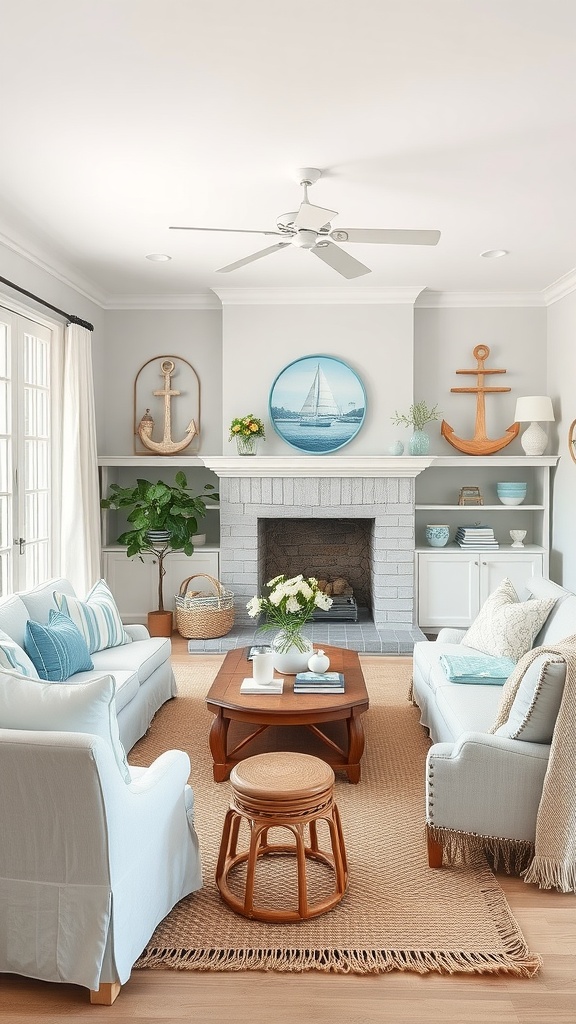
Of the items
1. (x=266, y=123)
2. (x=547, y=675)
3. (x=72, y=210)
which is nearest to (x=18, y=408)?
(x=72, y=210)

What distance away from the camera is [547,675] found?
2482 millimetres

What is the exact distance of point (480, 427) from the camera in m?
6.29

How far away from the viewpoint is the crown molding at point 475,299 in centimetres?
617

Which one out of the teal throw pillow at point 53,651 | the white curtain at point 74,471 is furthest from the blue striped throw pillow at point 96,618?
the white curtain at point 74,471

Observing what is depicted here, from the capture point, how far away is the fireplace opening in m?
6.71

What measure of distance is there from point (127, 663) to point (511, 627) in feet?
6.29

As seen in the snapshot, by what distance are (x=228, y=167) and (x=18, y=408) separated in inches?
78.1

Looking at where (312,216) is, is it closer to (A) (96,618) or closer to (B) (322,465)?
(A) (96,618)

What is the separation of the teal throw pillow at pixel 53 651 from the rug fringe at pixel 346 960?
1.47 meters

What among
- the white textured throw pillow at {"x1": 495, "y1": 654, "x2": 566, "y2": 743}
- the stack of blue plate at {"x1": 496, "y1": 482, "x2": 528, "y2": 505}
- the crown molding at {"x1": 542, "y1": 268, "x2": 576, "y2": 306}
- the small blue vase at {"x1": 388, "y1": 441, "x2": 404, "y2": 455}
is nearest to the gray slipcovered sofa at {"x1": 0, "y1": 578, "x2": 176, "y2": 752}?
the white textured throw pillow at {"x1": 495, "y1": 654, "x2": 566, "y2": 743}

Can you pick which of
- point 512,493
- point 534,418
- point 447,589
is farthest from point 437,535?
point 534,418

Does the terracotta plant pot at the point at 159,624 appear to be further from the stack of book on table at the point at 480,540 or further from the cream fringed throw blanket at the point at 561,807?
the cream fringed throw blanket at the point at 561,807

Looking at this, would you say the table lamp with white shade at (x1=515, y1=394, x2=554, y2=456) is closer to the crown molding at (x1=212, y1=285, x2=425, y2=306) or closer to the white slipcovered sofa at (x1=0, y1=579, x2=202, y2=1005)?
the crown molding at (x1=212, y1=285, x2=425, y2=306)

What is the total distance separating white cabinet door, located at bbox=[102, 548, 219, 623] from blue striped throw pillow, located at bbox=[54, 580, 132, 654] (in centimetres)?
185
